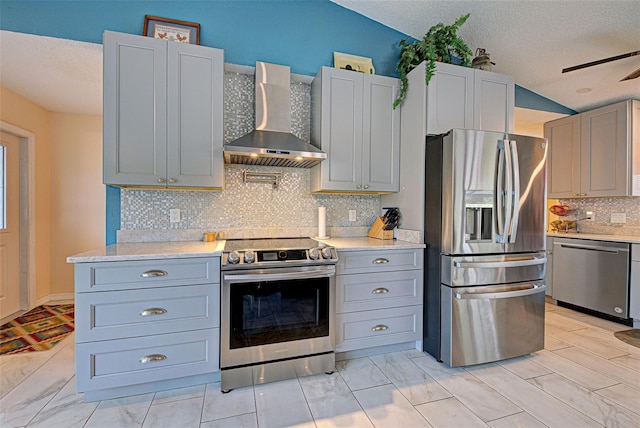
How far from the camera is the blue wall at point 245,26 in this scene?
7.55 feet

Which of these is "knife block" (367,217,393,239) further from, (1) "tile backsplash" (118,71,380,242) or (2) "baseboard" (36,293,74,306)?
(2) "baseboard" (36,293,74,306)

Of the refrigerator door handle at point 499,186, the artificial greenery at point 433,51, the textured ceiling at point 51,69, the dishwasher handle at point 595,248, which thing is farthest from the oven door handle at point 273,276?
the dishwasher handle at point 595,248

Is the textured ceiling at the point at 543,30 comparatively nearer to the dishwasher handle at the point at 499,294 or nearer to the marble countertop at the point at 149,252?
the marble countertop at the point at 149,252

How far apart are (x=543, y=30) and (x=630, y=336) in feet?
10.1

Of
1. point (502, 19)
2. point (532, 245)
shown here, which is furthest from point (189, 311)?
point (502, 19)

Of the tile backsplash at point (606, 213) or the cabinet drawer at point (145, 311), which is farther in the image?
the tile backsplash at point (606, 213)

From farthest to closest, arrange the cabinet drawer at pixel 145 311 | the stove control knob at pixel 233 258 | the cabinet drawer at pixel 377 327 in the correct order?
the cabinet drawer at pixel 377 327
the stove control knob at pixel 233 258
the cabinet drawer at pixel 145 311

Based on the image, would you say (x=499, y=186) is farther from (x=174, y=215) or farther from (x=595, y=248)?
(x=174, y=215)

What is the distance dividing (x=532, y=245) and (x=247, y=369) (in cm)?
243

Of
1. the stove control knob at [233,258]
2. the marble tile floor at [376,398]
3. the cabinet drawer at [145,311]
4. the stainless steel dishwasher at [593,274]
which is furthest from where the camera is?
the stainless steel dishwasher at [593,274]

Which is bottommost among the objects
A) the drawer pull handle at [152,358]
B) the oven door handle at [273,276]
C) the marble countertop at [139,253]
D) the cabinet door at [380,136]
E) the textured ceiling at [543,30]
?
the drawer pull handle at [152,358]

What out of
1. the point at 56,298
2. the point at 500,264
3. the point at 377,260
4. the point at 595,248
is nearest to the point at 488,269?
the point at 500,264

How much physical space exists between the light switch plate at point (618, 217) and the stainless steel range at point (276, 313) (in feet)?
13.2

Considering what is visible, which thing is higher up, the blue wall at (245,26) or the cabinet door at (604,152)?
the blue wall at (245,26)
